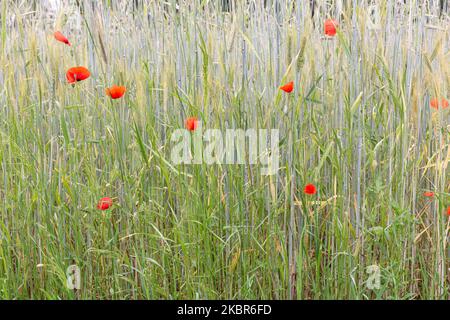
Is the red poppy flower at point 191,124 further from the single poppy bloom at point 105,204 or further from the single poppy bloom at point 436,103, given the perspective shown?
the single poppy bloom at point 436,103

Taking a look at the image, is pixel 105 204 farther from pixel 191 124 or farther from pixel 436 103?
pixel 436 103

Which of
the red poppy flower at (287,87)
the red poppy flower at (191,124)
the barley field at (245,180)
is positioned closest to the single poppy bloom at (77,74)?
the barley field at (245,180)

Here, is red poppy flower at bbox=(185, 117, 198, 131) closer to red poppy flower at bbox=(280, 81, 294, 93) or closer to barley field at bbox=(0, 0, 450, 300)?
barley field at bbox=(0, 0, 450, 300)

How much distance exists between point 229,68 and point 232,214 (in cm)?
40

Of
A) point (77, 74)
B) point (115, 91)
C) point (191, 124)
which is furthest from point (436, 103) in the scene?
point (77, 74)

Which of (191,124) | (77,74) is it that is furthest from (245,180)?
(77,74)

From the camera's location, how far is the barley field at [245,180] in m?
→ 1.25

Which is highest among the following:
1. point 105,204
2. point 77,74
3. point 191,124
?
point 77,74

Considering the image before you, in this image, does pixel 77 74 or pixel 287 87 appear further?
pixel 77 74

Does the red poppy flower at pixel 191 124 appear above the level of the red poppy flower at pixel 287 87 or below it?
below

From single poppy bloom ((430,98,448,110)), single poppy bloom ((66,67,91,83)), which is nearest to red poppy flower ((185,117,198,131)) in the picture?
single poppy bloom ((66,67,91,83))

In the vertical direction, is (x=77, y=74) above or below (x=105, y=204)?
above

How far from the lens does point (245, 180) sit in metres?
1.30

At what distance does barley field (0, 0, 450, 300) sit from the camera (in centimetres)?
125
